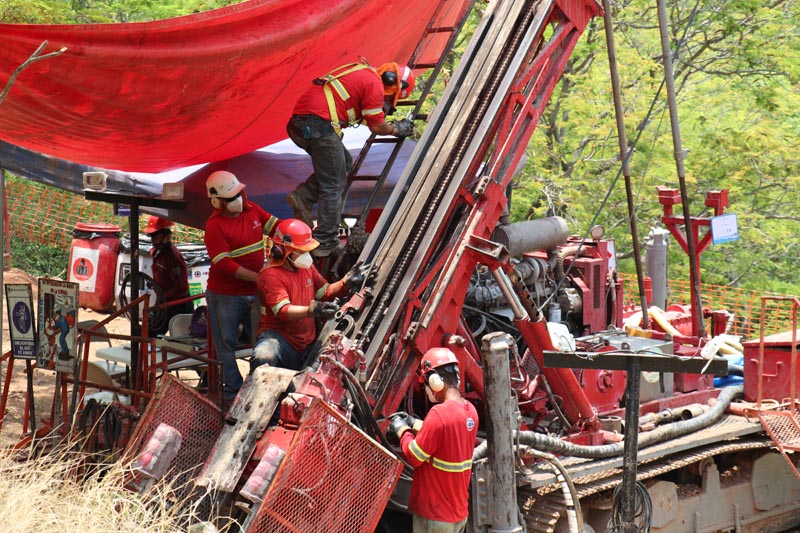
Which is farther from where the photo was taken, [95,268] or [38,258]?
[38,258]

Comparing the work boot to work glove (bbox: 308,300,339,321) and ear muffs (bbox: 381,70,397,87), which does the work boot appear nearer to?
ear muffs (bbox: 381,70,397,87)

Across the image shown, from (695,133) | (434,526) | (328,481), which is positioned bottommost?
(434,526)

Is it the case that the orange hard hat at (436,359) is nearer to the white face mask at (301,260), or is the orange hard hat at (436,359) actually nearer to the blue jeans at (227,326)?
the white face mask at (301,260)

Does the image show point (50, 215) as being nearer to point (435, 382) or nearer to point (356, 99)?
point (356, 99)

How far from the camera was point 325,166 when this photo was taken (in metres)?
8.16

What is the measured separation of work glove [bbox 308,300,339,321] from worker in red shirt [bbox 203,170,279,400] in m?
1.11

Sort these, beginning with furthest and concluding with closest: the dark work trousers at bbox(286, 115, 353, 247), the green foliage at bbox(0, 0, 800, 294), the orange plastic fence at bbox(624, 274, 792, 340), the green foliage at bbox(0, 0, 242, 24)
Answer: the orange plastic fence at bbox(624, 274, 792, 340), the green foliage at bbox(0, 0, 800, 294), the green foliage at bbox(0, 0, 242, 24), the dark work trousers at bbox(286, 115, 353, 247)

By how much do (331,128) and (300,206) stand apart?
2.21 feet

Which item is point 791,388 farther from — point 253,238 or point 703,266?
point 703,266

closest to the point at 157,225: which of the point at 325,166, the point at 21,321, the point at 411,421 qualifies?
the point at 21,321

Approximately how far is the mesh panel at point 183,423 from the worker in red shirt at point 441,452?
1389mm

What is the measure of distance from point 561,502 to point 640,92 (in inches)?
447

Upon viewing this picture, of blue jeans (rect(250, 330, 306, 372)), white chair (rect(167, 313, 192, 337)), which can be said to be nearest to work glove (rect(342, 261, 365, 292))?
blue jeans (rect(250, 330, 306, 372))

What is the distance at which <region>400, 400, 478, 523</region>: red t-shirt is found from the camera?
6.32 metres
